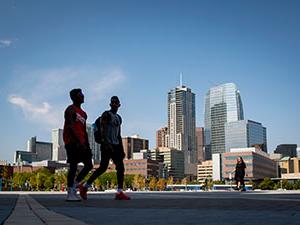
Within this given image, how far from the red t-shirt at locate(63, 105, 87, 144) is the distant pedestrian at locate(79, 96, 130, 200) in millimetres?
929

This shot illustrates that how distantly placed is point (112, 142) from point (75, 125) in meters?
1.42

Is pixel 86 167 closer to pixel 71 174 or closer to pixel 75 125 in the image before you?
pixel 71 174

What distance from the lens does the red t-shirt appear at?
9383 mm

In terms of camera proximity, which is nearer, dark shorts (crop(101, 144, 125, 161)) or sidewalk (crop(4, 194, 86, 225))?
sidewalk (crop(4, 194, 86, 225))

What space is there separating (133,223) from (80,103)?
6060mm

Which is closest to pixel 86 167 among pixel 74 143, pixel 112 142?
pixel 74 143

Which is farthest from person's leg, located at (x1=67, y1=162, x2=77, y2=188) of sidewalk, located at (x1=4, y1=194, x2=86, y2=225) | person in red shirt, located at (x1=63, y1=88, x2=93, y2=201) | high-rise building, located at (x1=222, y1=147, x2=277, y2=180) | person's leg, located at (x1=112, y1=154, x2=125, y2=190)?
high-rise building, located at (x1=222, y1=147, x2=277, y2=180)

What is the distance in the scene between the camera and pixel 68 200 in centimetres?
923

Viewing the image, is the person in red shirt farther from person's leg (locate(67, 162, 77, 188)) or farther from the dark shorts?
the dark shorts

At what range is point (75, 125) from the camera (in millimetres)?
9492

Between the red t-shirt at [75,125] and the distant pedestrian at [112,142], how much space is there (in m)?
0.93

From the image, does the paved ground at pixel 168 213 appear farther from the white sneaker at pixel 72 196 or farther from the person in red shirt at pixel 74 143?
the person in red shirt at pixel 74 143

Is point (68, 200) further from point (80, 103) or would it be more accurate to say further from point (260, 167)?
point (260, 167)

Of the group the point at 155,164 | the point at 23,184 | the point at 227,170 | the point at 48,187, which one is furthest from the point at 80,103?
the point at 155,164
